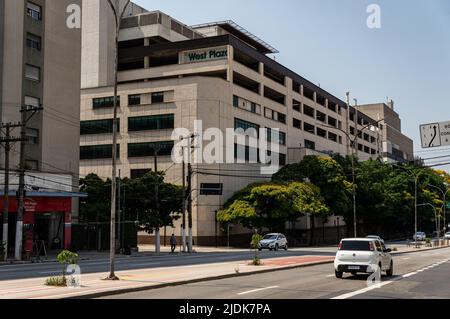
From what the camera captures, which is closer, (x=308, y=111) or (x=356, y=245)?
(x=356, y=245)

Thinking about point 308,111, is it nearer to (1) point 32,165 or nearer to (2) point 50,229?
(2) point 50,229

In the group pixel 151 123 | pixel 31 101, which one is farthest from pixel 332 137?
pixel 31 101

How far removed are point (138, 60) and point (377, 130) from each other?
6979 cm

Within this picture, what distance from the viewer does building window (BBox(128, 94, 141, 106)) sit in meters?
67.3

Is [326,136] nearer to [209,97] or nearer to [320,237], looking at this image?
[320,237]

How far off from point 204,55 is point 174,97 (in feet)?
23.2

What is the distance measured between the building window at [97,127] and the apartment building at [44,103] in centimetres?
1742

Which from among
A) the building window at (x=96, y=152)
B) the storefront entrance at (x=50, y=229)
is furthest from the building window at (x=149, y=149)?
the storefront entrance at (x=50, y=229)

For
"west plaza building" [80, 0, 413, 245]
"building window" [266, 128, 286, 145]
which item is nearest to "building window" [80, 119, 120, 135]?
"west plaza building" [80, 0, 413, 245]

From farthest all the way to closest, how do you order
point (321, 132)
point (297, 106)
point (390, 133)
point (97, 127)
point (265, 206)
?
1. point (390, 133)
2. point (321, 132)
3. point (297, 106)
4. point (97, 127)
5. point (265, 206)

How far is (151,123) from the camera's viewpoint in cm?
6594

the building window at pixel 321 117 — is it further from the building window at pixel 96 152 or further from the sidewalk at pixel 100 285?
the sidewalk at pixel 100 285

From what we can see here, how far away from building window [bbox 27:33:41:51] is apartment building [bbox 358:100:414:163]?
305 ft

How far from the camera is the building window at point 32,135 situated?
45.7 meters
